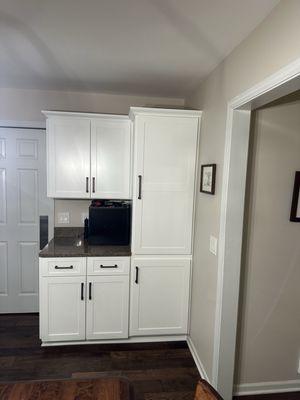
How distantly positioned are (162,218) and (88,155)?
3.12 feet

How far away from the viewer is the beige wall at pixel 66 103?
2.97m

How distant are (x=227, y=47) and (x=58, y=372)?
274 centimetres

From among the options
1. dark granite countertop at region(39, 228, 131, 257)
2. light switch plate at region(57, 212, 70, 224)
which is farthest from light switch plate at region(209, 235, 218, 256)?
light switch plate at region(57, 212, 70, 224)

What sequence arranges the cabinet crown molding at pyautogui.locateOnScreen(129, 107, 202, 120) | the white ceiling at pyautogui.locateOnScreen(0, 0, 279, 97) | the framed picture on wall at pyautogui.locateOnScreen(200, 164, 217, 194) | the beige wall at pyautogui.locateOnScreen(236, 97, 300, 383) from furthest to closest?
the cabinet crown molding at pyautogui.locateOnScreen(129, 107, 202, 120) < the framed picture on wall at pyautogui.locateOnScreen(200, 164, 217, 194) < the beige wall at pyautogui.locateOnScreen(236, 97, 300, 383) < the white ceiling at pyautogui.locateOnScreen(0, 0, 279, 97)

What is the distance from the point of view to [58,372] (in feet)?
7.79

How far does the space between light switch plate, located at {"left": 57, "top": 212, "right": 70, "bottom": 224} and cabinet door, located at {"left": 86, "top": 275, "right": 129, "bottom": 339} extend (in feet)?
2.68

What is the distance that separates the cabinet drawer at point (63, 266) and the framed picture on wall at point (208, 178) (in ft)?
4.10

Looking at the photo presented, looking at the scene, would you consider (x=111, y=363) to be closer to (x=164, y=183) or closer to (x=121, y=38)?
(x=164, y=183)

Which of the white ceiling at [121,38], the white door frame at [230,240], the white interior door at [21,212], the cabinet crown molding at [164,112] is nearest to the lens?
the white ceiling at [121,38]

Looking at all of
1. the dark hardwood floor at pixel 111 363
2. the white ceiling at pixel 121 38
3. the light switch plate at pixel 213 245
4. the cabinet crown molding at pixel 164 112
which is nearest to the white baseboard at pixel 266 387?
the dark hardwood floor at pixel 111 363

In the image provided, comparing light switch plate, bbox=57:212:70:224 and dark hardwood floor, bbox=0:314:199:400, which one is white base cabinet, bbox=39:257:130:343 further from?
light switch plate, bbox=57:212:70:224

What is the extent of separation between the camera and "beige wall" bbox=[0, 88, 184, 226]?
9.76ft

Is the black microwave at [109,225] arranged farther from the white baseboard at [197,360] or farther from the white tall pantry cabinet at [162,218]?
the white baseboard at [197,360]

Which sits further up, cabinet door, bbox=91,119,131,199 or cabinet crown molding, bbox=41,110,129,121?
cabinet crown molding, bbox=41,110,129,121
